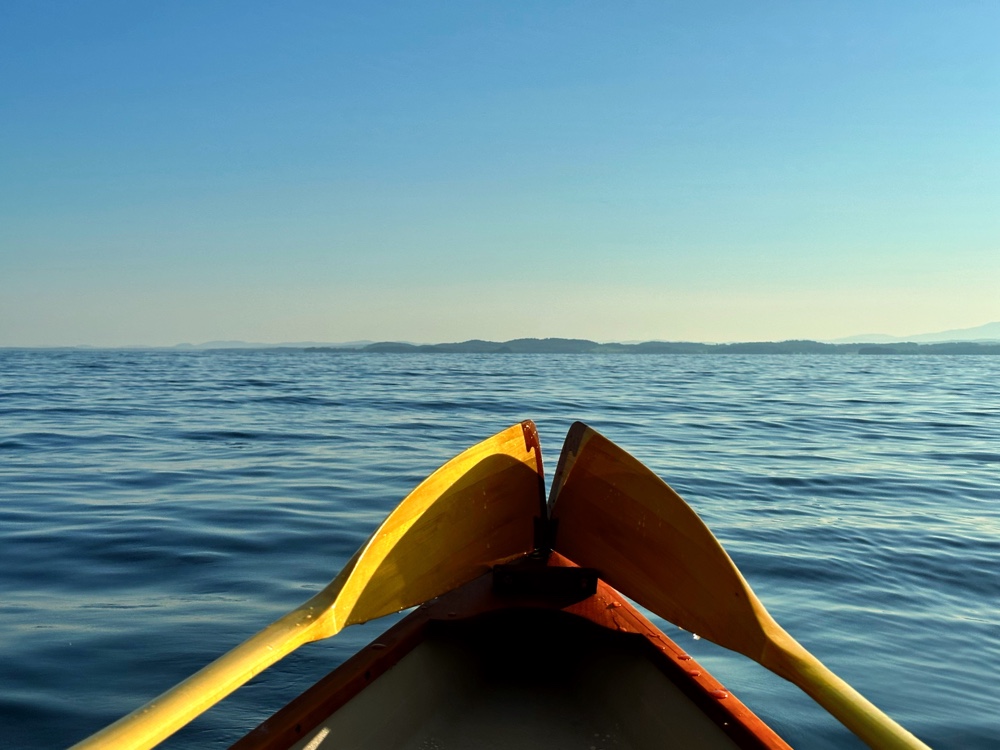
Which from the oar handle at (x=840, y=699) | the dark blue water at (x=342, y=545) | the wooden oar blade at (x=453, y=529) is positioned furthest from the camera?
the dark blue water at (x=342, y=545)

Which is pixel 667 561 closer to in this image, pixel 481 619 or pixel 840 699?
pixel 481 619

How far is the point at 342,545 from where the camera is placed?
688cm

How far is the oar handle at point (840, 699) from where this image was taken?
80.0 inches

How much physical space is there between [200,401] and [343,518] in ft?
56.7

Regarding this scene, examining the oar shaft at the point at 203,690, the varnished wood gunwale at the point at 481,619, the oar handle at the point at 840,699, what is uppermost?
the oar shaft at the point at 203,690

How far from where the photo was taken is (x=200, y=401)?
917 inches

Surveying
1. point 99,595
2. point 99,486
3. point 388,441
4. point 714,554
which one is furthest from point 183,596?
point 388,441

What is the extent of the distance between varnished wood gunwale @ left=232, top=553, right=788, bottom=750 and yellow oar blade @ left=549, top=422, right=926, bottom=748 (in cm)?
15

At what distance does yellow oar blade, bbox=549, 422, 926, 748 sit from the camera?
239 centimetres

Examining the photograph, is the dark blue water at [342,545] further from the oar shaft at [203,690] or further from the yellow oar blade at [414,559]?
the oar shaft at [203,690]

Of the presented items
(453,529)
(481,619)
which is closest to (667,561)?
(481,619)

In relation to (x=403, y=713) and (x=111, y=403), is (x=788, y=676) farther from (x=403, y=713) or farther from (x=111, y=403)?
(x=111, y=403)

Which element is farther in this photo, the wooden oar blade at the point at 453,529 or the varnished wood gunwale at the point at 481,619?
the wooden oar blade at the point at 453,529

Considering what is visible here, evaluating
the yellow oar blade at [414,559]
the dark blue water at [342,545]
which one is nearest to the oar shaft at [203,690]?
the yellow oar blade at [414,559]
